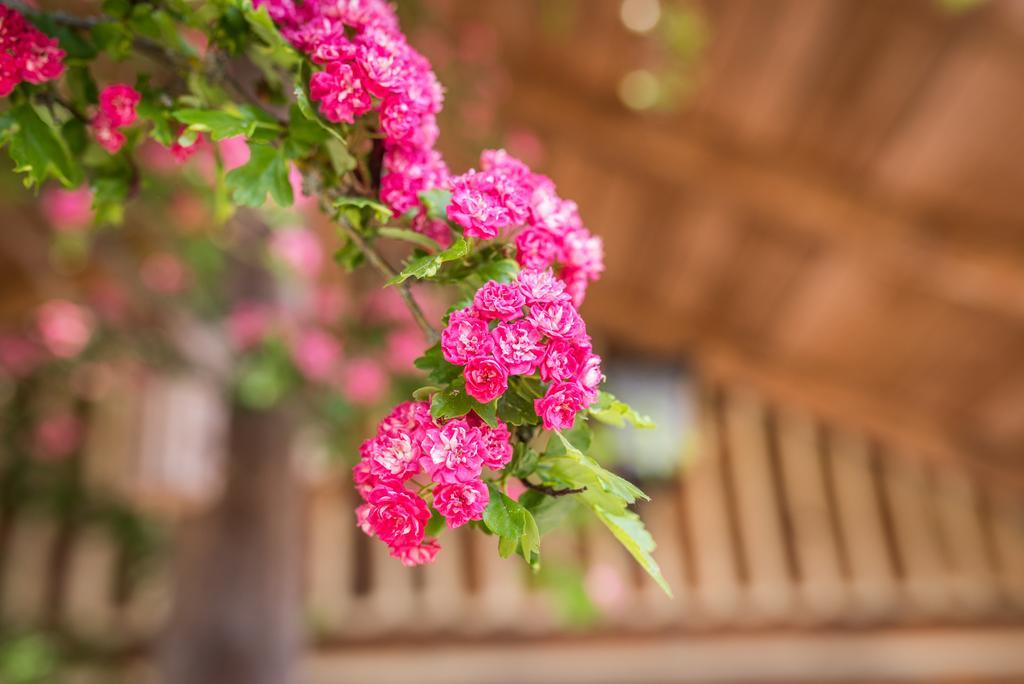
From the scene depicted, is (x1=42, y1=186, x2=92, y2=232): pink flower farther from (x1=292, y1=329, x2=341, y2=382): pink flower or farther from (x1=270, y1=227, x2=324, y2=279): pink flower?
(x1=292, y1=329, x2=341, y2=382): pink flower

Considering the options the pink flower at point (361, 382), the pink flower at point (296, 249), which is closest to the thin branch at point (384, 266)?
the pink flower at point (296, 249)

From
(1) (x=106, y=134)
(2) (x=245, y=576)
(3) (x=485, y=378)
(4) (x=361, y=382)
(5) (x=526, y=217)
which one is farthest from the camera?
(4) (x=361, y=382)

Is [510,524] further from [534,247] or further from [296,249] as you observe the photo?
[296,249]

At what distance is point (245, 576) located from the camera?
219 cm

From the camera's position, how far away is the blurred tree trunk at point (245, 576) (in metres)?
2.08

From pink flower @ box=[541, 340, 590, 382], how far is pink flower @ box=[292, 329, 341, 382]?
1.84m

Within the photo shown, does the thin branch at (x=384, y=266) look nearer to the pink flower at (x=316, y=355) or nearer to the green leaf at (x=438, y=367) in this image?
the green leaf at (x=438, y=367)

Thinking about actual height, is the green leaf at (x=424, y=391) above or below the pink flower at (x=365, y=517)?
above

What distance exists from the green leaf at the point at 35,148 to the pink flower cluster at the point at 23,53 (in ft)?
0.11

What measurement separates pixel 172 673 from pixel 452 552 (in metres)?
2.03

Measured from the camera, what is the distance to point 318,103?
70 cm

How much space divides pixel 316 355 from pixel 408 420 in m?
1.84

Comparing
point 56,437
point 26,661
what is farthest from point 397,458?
point 56,437

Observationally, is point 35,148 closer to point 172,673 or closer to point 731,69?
point 172,673
